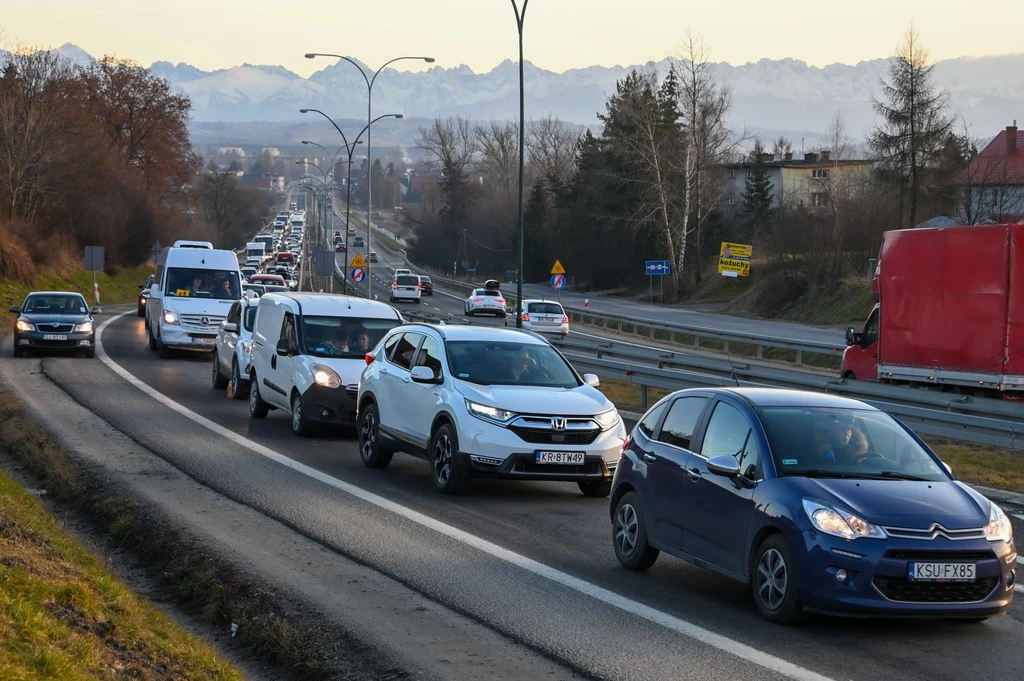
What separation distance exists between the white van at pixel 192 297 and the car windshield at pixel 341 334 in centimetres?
1297

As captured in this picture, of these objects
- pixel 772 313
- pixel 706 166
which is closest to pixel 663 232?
pixel 706 166

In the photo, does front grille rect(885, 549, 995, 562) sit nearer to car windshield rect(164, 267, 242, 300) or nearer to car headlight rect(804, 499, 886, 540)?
car headlight rect(804, 499, 886, 540)

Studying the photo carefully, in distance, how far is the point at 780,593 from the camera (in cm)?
764

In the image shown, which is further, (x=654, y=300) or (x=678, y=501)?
(x=654, y=300)

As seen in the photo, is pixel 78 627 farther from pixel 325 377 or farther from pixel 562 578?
pixel 325 377

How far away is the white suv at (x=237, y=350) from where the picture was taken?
2144 centimetres

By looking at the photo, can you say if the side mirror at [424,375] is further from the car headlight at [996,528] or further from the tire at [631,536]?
the car headlight at [996,528]

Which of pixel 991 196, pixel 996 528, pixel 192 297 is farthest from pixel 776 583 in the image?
pixel 991 196

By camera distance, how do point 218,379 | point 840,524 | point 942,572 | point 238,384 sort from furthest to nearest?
1. point 218,379
2. point 238,384
3. point 840,524
4. point 942,572

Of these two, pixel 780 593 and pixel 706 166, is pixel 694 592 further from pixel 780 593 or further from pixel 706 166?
pixel 706 166

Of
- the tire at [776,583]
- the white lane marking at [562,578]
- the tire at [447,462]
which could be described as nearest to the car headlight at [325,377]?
the white lane marking at [562,578]

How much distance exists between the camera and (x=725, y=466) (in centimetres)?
812

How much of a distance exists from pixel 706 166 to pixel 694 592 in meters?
68.8

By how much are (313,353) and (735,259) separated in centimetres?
5342
